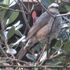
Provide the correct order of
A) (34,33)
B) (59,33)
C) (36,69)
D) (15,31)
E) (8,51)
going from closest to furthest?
(36,69) → (8,51) → (15,31) → (59,33) → (34,33)

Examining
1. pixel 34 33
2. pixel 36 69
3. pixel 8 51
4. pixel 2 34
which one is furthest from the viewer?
Result: pixel 34 33

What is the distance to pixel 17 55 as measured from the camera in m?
1.51

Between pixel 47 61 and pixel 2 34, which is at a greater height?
pixel 2 34

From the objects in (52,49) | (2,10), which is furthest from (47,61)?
(2,10)

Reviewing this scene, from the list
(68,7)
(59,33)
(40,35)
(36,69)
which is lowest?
(40,35)

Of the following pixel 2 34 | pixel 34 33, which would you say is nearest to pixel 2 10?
pixel 2 34

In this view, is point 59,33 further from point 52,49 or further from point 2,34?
point 2,34

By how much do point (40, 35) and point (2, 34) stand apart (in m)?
1.18

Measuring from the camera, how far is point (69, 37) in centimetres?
170

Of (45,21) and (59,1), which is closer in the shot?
(59,1)

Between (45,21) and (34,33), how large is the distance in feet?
0.49

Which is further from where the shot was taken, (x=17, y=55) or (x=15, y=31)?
(x=15, y=31)

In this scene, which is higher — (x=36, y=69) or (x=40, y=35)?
(x=36, y=69)

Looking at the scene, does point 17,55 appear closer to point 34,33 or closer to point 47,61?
point 47,61
